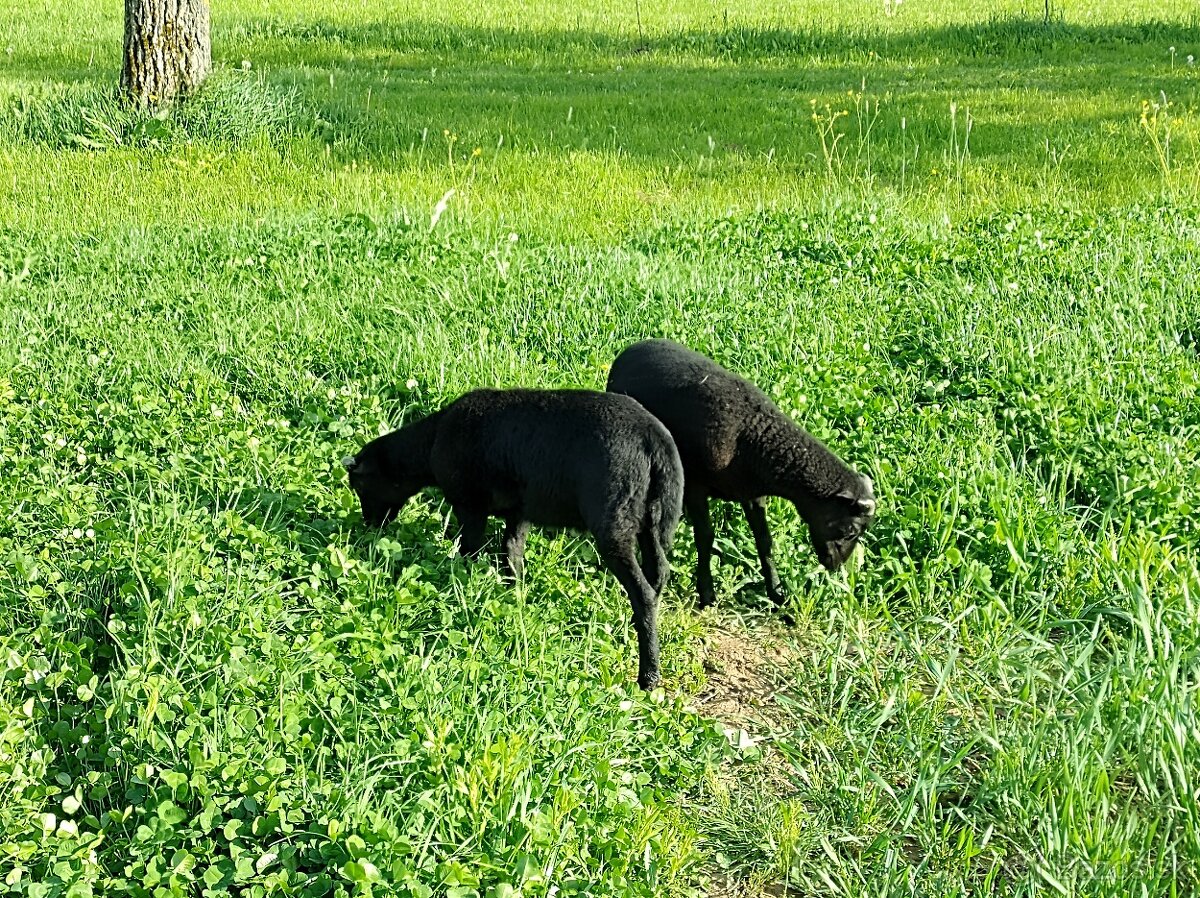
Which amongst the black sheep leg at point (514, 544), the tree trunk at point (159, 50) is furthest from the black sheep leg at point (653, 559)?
the tree trunk at point (159, 50)

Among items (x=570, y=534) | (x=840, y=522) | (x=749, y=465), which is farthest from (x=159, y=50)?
(x=840, y=522)

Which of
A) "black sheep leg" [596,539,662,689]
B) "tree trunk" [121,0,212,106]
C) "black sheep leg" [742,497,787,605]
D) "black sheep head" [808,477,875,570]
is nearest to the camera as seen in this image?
"black sheep leg" [596,539,662,689]

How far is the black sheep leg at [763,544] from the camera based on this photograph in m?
5.09

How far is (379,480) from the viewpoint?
4996mm

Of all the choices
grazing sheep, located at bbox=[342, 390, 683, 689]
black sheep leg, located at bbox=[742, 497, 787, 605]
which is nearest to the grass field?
black sheep leg, located at bbox=[742, 497, 787, 605]

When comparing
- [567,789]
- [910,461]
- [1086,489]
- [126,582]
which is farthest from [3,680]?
[1086,489]

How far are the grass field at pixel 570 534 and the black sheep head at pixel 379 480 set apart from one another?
141 millimetres

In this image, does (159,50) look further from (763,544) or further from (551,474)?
(763,544)

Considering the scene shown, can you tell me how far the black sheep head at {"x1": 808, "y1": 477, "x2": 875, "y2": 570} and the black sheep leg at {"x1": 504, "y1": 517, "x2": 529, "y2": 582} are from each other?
1143 mm

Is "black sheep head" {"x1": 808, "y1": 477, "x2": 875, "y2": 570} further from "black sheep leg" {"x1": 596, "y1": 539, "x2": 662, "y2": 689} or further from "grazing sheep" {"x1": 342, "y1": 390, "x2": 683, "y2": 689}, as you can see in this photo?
"black sheep leg" {"x1": 596, "y1": 539, "x2": 662, "y2": 689}

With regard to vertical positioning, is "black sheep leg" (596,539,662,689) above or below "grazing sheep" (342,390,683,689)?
below

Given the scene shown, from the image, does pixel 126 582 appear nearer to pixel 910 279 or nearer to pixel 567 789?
pixel 567 789

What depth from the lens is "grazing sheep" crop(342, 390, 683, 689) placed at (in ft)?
14.5

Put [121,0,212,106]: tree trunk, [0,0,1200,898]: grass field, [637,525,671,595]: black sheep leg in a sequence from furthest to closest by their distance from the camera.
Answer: [121,0,212,106]: tree trunk, [637,525,671,595]: black sheep leg, [0,0,1200,898]: grass field
